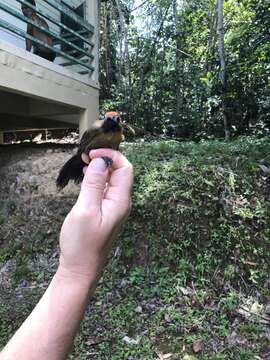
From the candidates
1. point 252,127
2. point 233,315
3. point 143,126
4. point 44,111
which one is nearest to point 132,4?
point 143,126

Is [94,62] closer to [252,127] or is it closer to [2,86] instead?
[2,86]

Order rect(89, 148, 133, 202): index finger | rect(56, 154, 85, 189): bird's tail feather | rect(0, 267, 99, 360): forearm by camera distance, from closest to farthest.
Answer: rect(0, 267, 99, 360): forearm
rect(89, 148, 133, 202): index finger
rect(56, 154, 85, 189): bird's tail feather

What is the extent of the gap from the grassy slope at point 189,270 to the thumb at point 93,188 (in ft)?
5.94

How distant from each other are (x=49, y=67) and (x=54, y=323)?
4.25 metres

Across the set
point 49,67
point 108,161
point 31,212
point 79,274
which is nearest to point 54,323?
point 79,274

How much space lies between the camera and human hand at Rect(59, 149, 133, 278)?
0.96 m

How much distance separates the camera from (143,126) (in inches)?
369

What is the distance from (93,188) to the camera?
1125mm

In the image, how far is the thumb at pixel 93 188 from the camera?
1074mm

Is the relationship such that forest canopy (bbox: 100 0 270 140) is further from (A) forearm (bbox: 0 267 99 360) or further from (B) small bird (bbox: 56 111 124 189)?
(A) forearm (bbox: 0 267 99 360)

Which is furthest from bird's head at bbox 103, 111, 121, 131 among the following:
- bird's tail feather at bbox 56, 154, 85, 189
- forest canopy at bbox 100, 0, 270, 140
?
forest canopy at bbox 100, 0, 270, 140

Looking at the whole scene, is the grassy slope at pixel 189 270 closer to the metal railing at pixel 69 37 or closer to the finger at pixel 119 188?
the finger at pixel 119 188

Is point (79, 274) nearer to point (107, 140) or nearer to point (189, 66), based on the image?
point (107, 140)

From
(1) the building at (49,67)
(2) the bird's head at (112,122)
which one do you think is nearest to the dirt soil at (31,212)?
(1) the building at (49,67)
